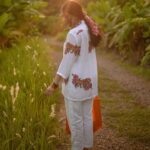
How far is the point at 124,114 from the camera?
650cm

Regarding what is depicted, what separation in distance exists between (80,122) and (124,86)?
4.46 m

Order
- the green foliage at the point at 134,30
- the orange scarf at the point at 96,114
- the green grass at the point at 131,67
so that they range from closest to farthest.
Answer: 1. the orange scarf at the point at 96,114
2. the green grass at the point at 131,67
3. the green foliage at the point at 134,30

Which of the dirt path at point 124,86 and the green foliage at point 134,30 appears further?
the green foliage at point 134,30

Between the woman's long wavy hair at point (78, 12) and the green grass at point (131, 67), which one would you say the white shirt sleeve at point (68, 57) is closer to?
the woman's long wavy hair at point (78, 12)

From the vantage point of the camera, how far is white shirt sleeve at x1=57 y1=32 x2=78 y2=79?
4074mm

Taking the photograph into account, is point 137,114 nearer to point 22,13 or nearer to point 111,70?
point 111,70

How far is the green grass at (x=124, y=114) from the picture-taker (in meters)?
5.59

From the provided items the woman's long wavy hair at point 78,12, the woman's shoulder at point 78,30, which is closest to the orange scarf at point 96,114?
A: the woman's long wavy hair at point 78,12

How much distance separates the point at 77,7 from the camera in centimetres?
412

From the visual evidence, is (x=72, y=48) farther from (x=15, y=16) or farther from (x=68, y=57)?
(x=15, y=16)

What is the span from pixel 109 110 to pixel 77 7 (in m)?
2.97

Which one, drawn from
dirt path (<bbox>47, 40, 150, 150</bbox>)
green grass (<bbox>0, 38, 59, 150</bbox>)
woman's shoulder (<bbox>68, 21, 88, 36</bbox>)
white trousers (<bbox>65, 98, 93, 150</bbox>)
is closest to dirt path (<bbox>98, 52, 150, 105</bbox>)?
dirt path (<bbox>47, 40, 150, 150</bbox>)

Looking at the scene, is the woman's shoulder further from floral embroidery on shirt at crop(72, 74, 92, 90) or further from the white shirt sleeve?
floral embroidery on shirt at crop(72, 74, 92, 90)

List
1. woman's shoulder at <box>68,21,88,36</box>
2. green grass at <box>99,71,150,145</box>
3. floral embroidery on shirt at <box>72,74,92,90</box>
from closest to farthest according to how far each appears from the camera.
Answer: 1. woman's shoulder at <box>68,21,88,36</box>
2. floral embroidery on shirt at <box>72,74,92,90</box>
3. green grass at <box>99,71,150,145</box>
